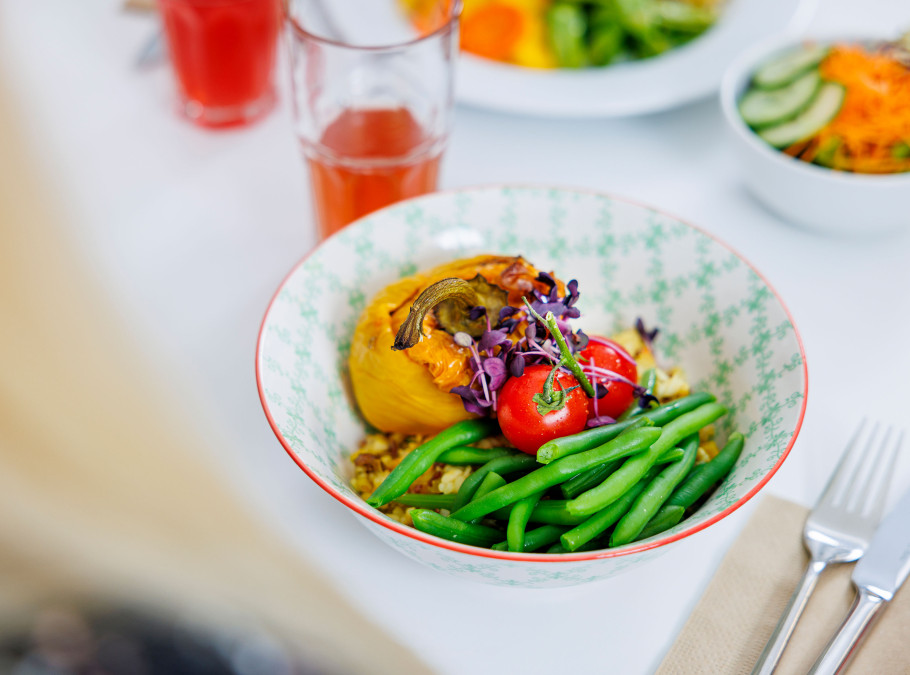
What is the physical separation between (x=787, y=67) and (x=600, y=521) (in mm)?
951

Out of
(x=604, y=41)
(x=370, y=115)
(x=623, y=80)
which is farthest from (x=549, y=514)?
(x=604, y=41)

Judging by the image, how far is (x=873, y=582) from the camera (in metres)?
0.77

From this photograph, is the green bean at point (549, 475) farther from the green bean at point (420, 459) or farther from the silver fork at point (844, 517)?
the silver fork at point (844, 517)

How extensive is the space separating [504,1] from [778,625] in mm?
1332

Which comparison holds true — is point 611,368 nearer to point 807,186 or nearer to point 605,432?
point 605,432

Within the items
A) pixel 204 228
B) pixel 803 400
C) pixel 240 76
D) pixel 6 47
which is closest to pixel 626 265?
pixel 803 400

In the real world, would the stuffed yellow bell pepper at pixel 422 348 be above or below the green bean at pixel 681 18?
below

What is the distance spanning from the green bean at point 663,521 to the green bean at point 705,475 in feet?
0.11

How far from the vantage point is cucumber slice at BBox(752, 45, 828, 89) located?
1289 millimetres

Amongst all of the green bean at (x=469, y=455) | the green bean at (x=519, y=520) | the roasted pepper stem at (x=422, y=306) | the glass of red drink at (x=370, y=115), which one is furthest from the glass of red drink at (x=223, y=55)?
the green bean at (x=519, y=520)

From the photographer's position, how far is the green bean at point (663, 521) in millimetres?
760

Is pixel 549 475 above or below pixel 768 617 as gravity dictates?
above

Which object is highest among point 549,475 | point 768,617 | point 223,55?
point 223,55

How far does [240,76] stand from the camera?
1.40 meters
